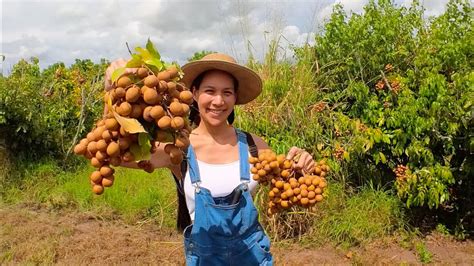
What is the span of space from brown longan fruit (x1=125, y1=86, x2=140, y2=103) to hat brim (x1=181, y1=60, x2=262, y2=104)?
2.57 ft

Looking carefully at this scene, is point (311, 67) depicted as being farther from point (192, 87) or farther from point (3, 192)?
point (3, 192)

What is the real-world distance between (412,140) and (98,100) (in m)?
4.12

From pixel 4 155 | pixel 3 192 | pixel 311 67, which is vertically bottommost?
pixel 3 192

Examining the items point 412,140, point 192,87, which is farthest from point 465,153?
point 192,87

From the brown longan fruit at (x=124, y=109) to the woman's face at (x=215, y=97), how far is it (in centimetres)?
80

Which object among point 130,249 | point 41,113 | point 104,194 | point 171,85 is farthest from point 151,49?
point 41,113

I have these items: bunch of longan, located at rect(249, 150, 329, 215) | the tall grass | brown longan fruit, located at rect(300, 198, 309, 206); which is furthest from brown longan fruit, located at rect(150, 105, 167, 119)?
the tall grass

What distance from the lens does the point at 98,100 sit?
644cm

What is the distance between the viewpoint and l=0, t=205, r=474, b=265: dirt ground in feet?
12.3

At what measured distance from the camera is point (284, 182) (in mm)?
1826

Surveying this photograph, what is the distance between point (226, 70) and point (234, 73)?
0.04 meters

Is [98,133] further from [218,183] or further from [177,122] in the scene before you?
[218,183]

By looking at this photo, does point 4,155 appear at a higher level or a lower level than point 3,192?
higher

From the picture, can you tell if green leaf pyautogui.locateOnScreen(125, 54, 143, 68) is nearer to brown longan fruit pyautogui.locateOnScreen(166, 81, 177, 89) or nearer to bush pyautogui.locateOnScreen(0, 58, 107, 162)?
brown longan fruit pyautogui.locateOnScreen(166, 81, 177, 89)
